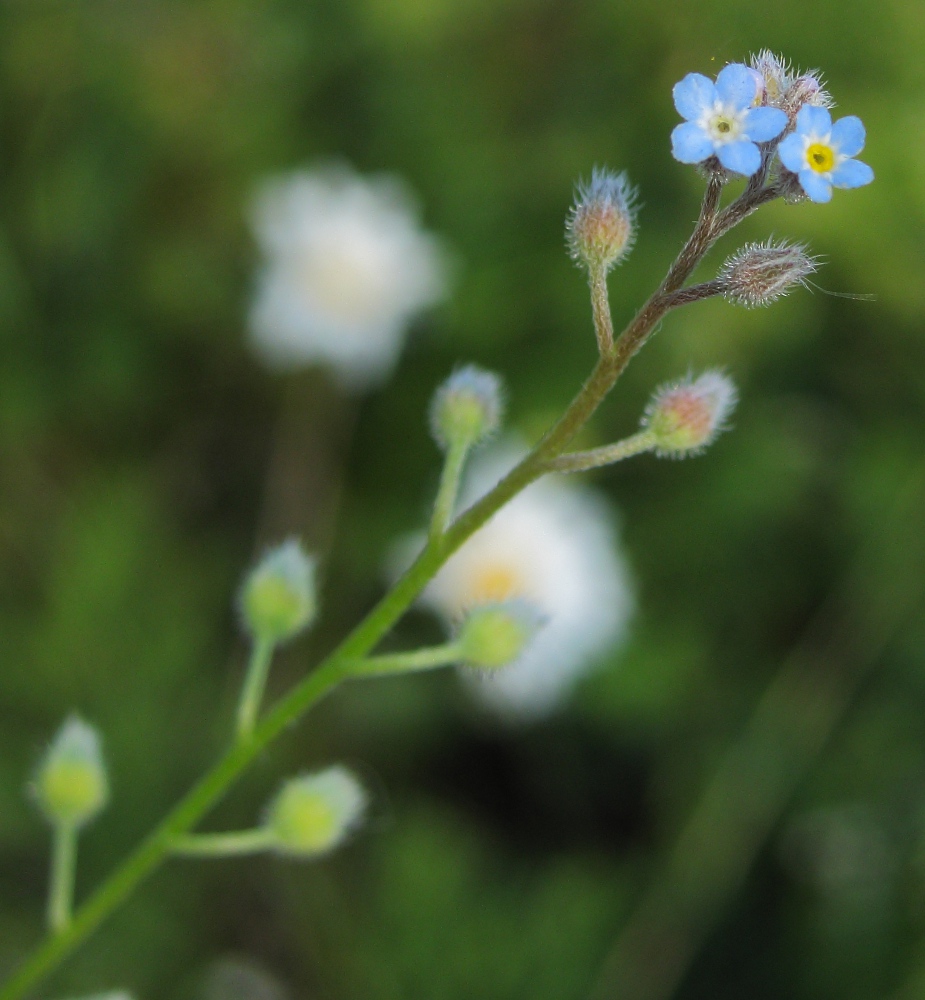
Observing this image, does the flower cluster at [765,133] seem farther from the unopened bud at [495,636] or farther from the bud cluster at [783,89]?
the unopened bud at [495,636]

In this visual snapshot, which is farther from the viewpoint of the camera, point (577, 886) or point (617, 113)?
point (617, 113)

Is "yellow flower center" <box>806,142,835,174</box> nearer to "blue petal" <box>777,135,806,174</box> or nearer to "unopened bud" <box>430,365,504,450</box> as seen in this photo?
"blue petal" <box>777,135,806,174</box>

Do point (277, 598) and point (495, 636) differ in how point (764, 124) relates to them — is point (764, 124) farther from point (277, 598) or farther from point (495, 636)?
point (277, 598)

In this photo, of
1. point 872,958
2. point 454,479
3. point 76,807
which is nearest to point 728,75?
point 454,479

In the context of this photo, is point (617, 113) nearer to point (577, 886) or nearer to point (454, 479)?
point (577, 886)

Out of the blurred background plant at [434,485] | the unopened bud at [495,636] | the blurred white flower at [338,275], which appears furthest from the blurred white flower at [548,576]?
the unopened bud at [495,636]

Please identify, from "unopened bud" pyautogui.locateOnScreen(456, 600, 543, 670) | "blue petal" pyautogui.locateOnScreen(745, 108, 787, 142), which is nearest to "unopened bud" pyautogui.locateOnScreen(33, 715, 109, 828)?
"unopened bud" pyautogui.locateOnScreen(456, 600, 543, 670)
